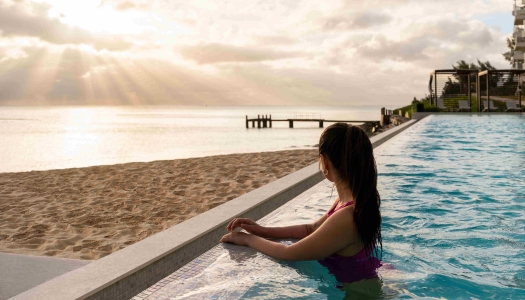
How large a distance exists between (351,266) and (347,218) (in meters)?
0.41

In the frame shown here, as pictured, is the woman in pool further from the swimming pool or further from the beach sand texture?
the beach sand texture

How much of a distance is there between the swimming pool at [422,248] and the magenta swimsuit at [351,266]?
0.09 metres

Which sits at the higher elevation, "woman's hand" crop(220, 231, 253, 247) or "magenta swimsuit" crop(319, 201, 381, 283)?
"woman's hand" crop(220, 231, 253, 247)

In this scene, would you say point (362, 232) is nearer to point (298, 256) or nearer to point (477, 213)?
point (298, 256)

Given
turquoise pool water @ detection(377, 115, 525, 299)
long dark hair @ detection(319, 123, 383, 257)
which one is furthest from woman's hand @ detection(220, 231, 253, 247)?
turquoise pool water @ detection(377, 115, 525, 299)

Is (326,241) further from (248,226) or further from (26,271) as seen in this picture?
(26,271)

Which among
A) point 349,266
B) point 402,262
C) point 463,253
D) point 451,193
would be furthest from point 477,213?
point 349,266

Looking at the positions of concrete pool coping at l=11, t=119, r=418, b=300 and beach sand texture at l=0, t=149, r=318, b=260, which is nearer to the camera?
concrete pool coping at l=11, t=119, r=418, b=300

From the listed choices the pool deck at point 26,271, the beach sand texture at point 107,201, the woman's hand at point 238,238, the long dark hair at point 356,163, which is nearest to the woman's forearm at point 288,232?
the woman's hand at point 238,238

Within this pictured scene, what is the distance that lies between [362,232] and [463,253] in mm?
1853

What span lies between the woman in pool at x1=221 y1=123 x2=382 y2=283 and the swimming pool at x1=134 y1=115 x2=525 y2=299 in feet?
0.53

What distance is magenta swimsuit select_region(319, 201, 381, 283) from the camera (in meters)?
2.88

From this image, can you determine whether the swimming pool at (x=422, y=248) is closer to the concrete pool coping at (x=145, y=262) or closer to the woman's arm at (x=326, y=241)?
the concrete pool coping at (x=145, y=262)

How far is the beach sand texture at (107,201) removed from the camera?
5.06 meters
